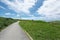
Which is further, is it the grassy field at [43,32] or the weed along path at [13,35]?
the grassy field at [43,32]

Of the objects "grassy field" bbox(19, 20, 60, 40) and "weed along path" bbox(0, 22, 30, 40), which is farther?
"grassy field" bbox(19, 20, 60, 40)

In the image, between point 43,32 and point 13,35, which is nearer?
point 13,35
